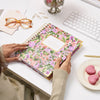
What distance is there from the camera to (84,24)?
41.5 inches

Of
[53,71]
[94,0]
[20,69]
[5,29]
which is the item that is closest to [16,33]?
[5,29]

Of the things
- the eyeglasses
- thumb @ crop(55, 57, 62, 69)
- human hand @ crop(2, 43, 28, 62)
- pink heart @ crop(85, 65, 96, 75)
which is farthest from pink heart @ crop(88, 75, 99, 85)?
the eyeglasses

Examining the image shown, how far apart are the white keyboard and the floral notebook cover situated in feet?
0.29

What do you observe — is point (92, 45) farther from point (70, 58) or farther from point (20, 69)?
point (20, 69)

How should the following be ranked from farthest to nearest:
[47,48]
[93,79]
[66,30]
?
[66,30]
[47,48]
[93,79]

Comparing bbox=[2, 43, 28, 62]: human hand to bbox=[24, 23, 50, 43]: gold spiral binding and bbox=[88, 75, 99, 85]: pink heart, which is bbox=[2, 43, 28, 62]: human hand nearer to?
bbox=[24, 23, 50, 43]: gold spiral binding

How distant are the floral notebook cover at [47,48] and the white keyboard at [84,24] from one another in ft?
0.29

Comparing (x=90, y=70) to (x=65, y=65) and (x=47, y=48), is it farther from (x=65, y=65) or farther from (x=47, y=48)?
(x=47, y=48)

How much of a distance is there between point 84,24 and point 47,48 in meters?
0.29

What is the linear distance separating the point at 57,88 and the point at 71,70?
0.44 ft

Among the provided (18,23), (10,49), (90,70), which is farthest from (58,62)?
(18,23)

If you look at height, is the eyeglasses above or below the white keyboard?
below

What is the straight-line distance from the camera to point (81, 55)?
94cm

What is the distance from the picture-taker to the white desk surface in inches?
32.0
